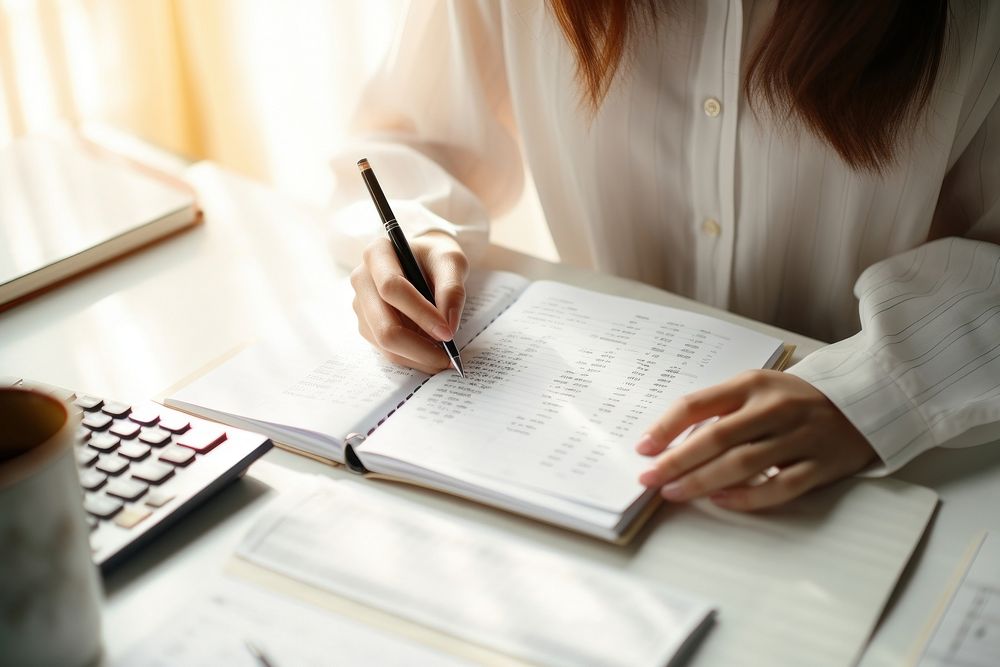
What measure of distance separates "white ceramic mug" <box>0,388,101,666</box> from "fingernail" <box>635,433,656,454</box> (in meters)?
0.35

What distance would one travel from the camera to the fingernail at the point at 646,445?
65cm

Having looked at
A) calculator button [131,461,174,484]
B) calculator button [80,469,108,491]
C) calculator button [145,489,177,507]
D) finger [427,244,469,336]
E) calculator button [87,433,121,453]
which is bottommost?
calculator button [145,489,177,507]

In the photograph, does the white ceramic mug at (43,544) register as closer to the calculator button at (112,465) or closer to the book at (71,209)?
the calculator button at (112,465)

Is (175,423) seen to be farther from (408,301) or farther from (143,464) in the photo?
(408,301)

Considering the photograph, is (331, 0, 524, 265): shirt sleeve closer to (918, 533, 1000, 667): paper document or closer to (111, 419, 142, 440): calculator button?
(111, 419, 142, 440): calculator button

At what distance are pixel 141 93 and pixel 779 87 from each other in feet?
4.50

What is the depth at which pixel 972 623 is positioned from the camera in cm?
54

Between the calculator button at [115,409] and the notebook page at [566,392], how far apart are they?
7.2 inches

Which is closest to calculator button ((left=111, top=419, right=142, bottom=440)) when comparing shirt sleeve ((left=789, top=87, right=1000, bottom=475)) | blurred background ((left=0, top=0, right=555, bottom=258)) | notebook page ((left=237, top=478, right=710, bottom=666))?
notebook page ((left=237, top=478, right=710, bottom=666))

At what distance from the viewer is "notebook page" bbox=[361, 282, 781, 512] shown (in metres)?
0.65

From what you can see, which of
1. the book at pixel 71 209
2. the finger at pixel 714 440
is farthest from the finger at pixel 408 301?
the book at pixel 71 209

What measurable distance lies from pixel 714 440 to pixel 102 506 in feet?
1.32

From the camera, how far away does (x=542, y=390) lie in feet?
2.41

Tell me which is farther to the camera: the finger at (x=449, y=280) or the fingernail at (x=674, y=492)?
the finger at (x=449, y=280)
